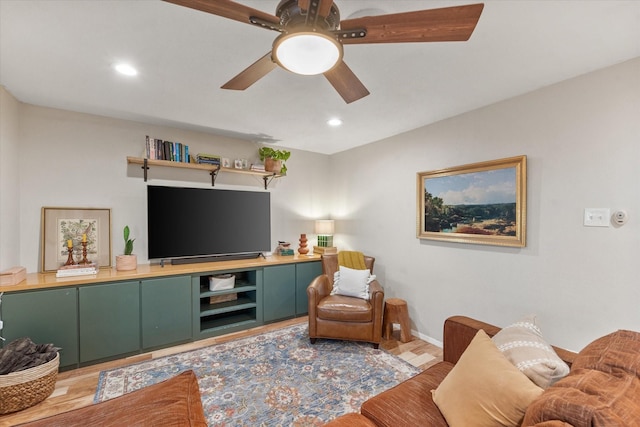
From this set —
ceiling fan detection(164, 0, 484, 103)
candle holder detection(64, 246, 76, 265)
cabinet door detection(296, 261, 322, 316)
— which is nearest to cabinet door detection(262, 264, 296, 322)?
cabinet door detection(296, 261, 322, 316)

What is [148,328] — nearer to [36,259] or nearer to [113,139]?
[36,259]

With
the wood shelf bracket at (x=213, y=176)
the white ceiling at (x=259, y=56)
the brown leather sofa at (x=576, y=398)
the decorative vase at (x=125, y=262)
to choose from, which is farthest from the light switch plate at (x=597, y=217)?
the decorative vase at (x=125, y=262)

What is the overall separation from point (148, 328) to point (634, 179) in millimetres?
4057

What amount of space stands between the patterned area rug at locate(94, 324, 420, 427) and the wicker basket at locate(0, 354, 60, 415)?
35 cm

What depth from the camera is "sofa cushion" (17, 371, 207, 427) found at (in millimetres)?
1149

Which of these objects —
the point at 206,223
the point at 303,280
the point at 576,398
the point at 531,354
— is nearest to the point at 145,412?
the point at 576,398

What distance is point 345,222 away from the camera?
14.2 ft

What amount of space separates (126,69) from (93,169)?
4.94ft

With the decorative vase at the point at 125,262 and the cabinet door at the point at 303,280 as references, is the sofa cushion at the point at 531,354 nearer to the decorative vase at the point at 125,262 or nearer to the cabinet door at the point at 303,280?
the cabinet door at the point at 303,280

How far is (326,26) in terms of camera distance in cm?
121

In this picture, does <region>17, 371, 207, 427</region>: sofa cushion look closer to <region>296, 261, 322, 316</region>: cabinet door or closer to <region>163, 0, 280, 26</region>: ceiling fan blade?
<region>163, 0, 280, 26</region>: ceiling fan blade

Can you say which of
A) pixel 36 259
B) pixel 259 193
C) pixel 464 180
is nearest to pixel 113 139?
pixel 36 259

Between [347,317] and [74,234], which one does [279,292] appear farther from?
[74,234]

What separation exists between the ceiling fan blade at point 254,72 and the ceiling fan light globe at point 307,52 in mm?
164
